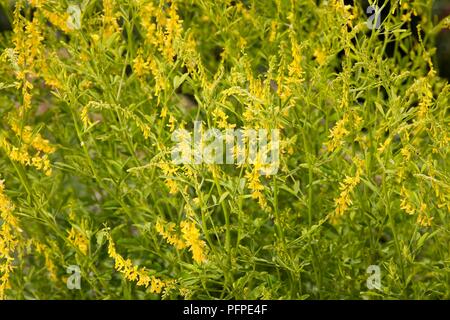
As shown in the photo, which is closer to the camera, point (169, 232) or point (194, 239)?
point (194, 239)

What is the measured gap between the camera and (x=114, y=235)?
2707 millimetres

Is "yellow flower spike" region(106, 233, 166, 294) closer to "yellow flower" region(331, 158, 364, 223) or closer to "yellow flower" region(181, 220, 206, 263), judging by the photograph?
"yellow flower" region(181, 220, 206, 263)

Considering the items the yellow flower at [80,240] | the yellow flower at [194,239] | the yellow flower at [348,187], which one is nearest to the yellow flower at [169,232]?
the yellow flower at [194,239]

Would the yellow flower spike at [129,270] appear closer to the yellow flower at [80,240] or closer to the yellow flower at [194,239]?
the yellow flower at [194,239]

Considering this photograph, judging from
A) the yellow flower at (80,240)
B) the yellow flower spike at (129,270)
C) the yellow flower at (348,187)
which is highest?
the yellow flower at (348,187)

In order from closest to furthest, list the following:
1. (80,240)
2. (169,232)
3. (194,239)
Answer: (194,239)
(169,232)
(80,240)

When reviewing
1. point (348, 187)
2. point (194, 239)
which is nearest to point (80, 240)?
point (194, 239)

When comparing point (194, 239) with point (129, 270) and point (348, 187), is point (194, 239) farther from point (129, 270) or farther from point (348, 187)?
point (348, 187)

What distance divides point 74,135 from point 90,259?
0.62 m

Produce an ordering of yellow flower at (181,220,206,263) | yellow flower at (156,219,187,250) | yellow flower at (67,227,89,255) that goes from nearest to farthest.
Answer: yellow flower at (181,220,206,263), yellow flower at (156,219,187,250), yellow flower at (67,227,89,255)

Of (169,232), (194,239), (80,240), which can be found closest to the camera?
(194,239)

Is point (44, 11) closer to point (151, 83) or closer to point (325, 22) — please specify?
point (151, 83)

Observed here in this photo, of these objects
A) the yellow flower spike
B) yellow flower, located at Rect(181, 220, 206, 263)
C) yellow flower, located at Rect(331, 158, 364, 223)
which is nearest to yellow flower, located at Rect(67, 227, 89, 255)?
the yellow flower spike
